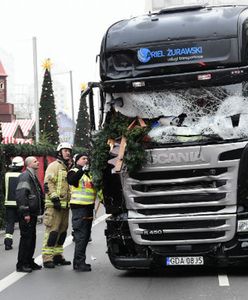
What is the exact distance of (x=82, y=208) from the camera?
33.7 ft

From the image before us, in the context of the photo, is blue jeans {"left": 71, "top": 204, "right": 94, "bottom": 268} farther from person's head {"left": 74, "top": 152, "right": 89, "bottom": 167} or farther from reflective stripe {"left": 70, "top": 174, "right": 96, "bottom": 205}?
person's head {"left": 74, "top": 152, "right": 89, "bottom": 167}

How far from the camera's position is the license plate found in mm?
9156

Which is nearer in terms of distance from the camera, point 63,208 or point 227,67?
point 227,67

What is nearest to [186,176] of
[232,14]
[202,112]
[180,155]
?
[180,155]

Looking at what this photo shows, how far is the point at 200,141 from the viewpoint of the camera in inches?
349

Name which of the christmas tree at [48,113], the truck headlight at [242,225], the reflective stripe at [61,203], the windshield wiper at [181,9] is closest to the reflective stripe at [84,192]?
the reflective stripe at [61,203]

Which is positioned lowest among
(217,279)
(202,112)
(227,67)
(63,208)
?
(217,279)

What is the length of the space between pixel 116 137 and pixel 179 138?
3.08 ft

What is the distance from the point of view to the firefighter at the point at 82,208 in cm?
1024

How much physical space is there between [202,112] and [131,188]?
1.42 metres

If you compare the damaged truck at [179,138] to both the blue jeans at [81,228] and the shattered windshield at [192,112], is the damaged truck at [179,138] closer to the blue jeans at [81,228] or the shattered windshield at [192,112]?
the shattered windshield at [192,112]

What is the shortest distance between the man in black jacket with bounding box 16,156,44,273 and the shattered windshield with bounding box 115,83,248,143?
7.11 feet

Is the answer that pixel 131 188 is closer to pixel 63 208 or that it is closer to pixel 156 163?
pixel 156 163

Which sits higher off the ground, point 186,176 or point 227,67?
point 227,67
